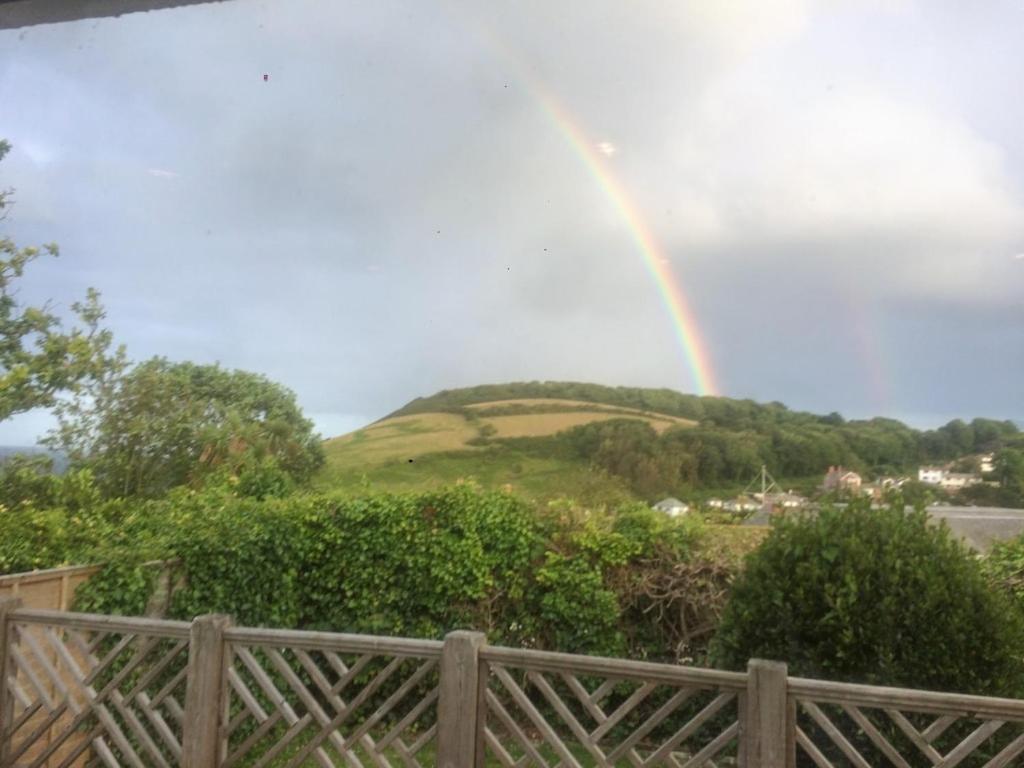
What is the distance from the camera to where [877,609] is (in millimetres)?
3320

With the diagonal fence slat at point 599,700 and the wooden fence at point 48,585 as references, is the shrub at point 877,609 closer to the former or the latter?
the diagonal fence slat at point 599,700

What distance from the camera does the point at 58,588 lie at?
431cm

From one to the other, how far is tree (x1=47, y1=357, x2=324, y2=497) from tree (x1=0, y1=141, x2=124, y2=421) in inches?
8.5

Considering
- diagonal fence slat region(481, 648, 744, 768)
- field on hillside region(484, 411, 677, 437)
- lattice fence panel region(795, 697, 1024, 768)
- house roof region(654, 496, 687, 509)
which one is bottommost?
lattice fence panel region(795, 697, 1024, 768)

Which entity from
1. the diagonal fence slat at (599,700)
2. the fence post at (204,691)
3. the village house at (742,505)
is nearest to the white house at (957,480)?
the village house at (742,505)

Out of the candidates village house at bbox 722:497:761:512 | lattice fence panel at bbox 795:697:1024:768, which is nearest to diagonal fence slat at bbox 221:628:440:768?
lattice fence panel at bbox 795:697:1024:768

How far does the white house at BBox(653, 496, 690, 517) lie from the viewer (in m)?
5.72

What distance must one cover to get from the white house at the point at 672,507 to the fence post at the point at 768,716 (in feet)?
10.9

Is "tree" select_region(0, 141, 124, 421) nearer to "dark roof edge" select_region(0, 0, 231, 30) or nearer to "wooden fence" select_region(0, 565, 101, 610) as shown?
"wooden fence" select_region(0, 565, 101, 610)

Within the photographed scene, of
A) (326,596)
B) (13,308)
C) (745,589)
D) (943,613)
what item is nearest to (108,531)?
(326,596)

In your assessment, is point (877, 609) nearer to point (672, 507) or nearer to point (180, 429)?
point (672, 507)

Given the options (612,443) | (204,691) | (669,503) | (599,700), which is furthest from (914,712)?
(612,443)

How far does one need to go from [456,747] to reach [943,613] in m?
2.16

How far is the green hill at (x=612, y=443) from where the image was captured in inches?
262
